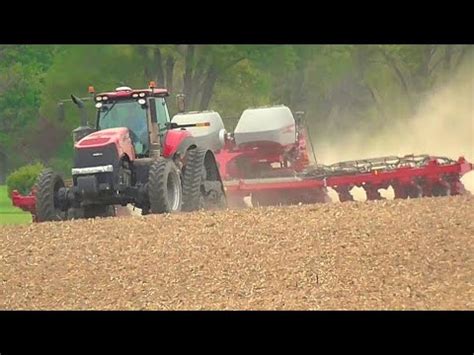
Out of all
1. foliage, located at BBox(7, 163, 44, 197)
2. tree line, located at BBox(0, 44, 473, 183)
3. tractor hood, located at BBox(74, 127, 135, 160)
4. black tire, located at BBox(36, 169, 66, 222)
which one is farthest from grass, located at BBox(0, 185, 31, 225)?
tractor hood, located at BBox(74, 127, 135, 160)

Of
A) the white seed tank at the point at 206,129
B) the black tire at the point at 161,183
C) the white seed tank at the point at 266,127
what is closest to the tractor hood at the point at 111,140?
the black tire at the point at 161,183

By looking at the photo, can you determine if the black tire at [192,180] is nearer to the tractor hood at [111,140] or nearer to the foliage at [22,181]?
the tractor hood at [111,140]

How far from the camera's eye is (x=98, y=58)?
24.1 metres

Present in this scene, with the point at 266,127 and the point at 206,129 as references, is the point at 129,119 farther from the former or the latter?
the point at 266,127

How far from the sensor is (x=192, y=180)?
1520 cm

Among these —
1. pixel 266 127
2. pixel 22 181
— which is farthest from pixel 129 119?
pixel 22 181

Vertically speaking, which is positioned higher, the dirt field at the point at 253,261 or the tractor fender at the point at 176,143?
the tractor fender at the point at 176,143

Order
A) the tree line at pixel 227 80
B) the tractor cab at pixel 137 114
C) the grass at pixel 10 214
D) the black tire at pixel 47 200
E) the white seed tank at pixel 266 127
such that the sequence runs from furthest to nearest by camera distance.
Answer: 1. the tree line at pixel 227 80
2. the grass at pixel 10 214
3. the white seed tank at pixel 266 127
4. the tractor cab at pixel 137 114
5. the black tire at pixel 47 200

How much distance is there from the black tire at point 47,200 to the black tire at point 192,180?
1.83 meters

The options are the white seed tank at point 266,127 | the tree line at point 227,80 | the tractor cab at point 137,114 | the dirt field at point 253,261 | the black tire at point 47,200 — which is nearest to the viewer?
the dirt field at point 253,261

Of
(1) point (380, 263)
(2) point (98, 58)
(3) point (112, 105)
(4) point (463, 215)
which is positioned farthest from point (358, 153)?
(1) point (380, 263)

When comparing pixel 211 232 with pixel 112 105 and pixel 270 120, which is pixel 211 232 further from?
pixel 270 120

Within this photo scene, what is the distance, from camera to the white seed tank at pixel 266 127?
19375mm

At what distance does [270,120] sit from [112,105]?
15.8ft
